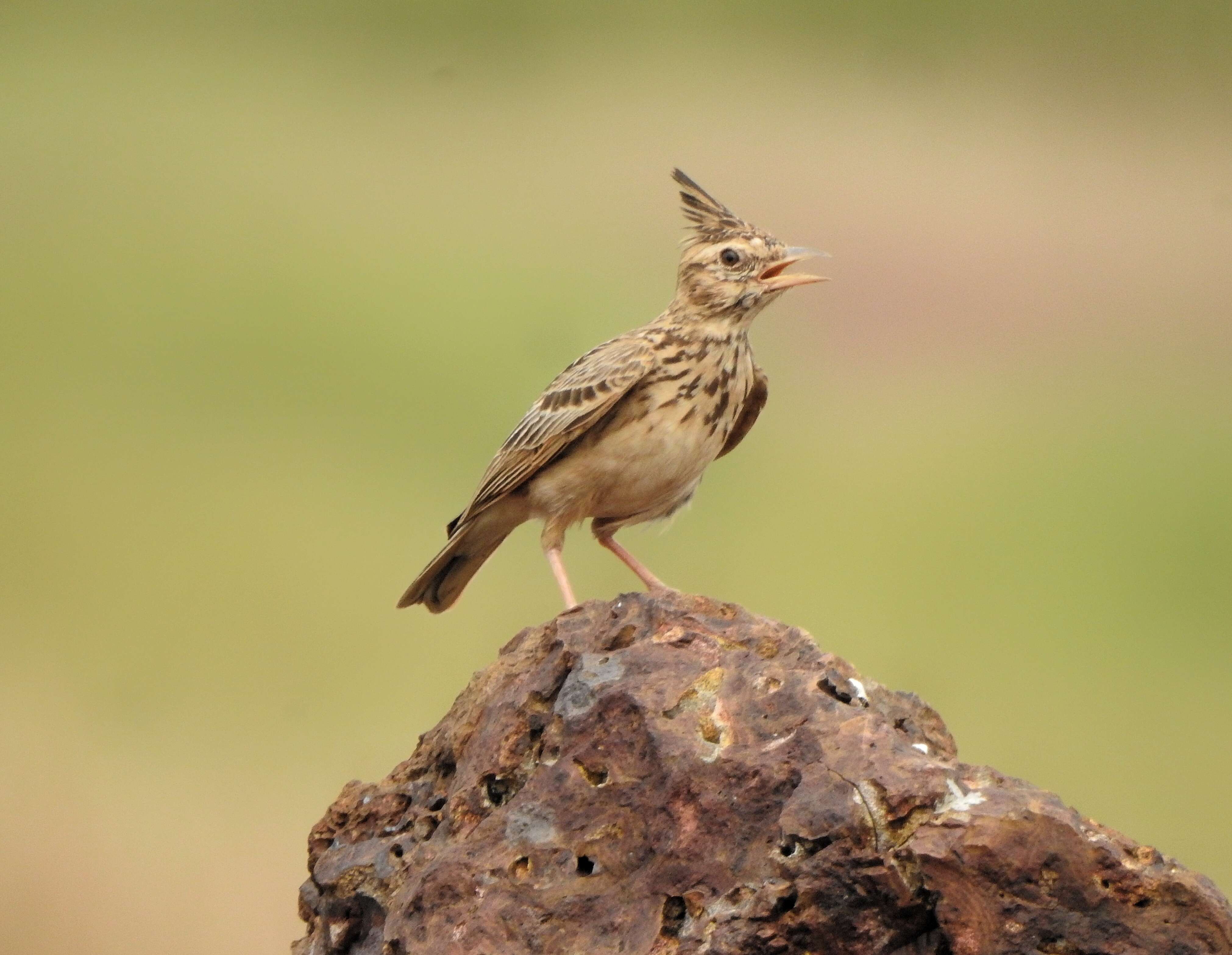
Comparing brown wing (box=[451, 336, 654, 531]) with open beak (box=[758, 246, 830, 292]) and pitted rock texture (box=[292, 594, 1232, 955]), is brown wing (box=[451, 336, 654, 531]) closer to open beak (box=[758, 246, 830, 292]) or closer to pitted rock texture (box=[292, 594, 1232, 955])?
open beak (box=[758, 246, 830, 292])

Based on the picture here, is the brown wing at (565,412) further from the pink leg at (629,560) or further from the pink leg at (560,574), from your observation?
the pink leg at (629,560)

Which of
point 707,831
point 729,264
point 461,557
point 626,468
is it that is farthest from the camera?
point 461,557

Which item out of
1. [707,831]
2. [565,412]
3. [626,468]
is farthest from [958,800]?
[565,412]

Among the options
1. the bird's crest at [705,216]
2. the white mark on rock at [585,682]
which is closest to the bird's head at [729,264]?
the bird's crest at [705,216]

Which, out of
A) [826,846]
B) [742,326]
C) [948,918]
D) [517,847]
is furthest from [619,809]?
[742,326]

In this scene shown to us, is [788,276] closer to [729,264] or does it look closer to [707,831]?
[729,264]

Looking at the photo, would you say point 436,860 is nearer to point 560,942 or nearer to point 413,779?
point 560,942

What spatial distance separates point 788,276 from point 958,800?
2709 millimetres

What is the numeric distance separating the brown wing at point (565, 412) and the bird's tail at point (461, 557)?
7 centimetres

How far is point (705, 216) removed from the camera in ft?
17.7

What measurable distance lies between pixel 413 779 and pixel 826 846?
4.21 ft

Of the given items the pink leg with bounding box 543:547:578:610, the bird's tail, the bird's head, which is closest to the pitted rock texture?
the pink leg with bounding box 543:547:578:610

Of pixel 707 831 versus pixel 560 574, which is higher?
pixel 560 574

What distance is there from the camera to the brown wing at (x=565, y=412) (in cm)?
505
